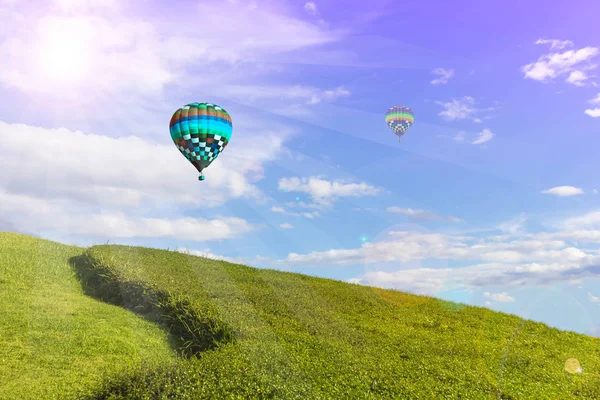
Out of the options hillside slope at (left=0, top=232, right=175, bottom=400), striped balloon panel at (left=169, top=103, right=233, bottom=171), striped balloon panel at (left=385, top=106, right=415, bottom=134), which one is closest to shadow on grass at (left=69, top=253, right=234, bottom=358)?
hillside slope at (left=0, top=232, right=175, bottom=400)

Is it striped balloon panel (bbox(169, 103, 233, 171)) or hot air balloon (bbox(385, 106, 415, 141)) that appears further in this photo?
hot air balloon (bbox(385, 106, 415, 141))

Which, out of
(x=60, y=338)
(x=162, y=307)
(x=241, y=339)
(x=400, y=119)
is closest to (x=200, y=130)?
(x=162, y=307)

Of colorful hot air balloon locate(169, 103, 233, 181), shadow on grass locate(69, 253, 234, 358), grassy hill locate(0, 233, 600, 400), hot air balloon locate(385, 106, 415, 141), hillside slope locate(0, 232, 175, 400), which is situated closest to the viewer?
grassy hill locate(0, 233, 600, 400)

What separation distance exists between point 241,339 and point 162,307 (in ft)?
22.3

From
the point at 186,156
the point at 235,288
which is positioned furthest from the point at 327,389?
the point at 186,156

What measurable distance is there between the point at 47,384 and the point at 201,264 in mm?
14429

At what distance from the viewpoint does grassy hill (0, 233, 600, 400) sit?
48.2ft

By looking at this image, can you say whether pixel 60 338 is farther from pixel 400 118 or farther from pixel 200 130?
pixel 400 118

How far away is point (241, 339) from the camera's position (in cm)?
1816

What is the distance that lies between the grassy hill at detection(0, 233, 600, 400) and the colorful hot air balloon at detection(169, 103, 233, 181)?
7.20 metres

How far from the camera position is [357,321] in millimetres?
22844

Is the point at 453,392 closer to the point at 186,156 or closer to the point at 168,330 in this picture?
the point at 168,330

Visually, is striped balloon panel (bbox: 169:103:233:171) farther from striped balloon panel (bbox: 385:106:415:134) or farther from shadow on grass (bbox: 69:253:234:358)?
striped balloon panel (bbox: 385:106:415:134)

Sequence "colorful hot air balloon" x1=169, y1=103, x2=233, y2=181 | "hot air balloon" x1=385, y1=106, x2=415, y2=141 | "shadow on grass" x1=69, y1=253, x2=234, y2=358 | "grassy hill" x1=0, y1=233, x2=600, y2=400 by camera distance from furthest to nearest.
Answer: "hot air balloon" x1=385, y1=106, x2=415, y2=141
"colorful hot air balloon" x1=169, y1=103, x2=233, y2=181
"shadow on grass" x1=69, y1=253, x2=234, y2=358
"grassy hill" x1=0, y1=233, x2=600, y2=400
